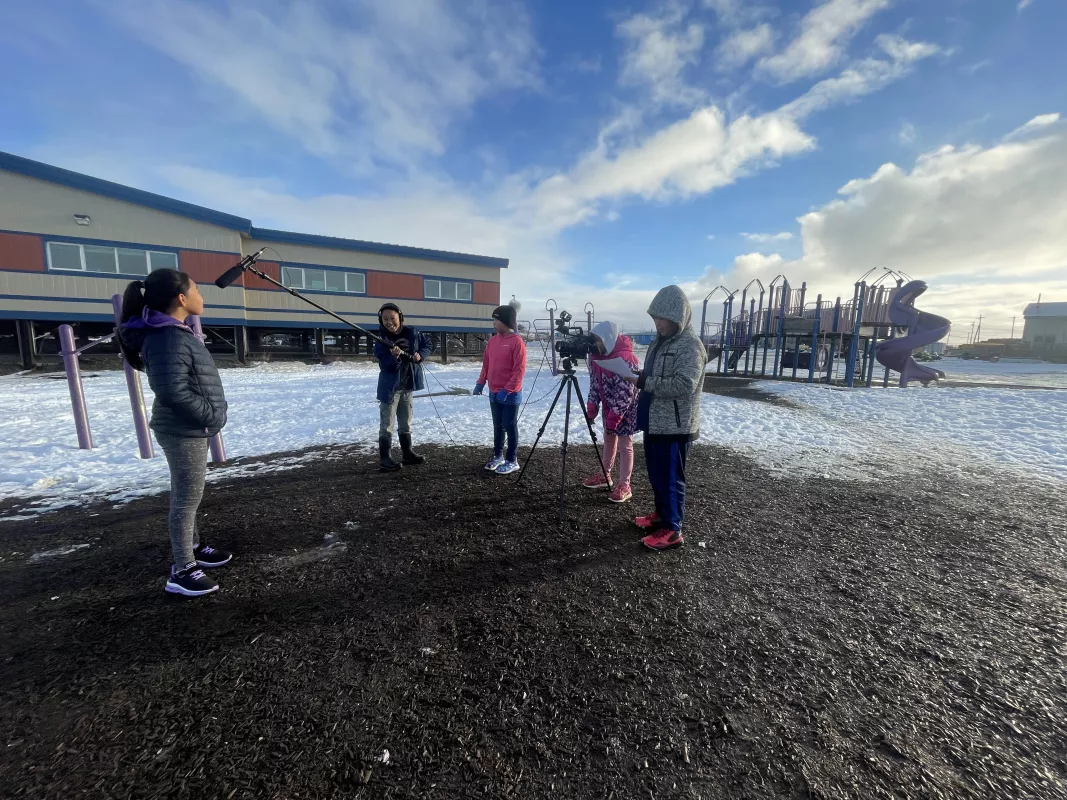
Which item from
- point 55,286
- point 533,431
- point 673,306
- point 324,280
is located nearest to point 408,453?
point 533,431

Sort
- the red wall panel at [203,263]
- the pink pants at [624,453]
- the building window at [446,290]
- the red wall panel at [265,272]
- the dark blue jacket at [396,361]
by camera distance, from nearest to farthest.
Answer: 1. the pink pants at [624,453]
2. the dark blue jacket at [396,361]
3. the red wall panel at [203,263]
4. the red wall panel at [265,272]
5. the building window at [446,290]

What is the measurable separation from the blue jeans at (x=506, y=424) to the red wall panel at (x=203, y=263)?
17.3 meters

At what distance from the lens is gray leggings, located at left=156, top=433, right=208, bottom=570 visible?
106 inches

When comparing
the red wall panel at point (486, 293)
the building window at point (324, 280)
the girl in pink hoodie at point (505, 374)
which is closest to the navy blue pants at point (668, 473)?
the girl in pink hoodie at point (505, 374)

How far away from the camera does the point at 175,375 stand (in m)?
2.58

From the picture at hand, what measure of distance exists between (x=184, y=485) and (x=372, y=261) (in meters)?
20.3

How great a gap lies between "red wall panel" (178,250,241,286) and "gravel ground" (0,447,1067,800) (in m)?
16.9

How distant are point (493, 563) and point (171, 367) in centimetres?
237

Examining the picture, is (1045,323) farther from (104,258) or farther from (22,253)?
(22,253)

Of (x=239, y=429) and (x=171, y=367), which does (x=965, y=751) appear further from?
(x=239, y=429)

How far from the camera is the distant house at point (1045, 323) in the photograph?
44.4m

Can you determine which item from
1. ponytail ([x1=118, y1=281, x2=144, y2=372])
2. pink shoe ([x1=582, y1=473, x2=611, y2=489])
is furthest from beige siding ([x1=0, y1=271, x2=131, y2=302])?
pink shoe ([x1=582, y1=473, x2=611, y2=489])

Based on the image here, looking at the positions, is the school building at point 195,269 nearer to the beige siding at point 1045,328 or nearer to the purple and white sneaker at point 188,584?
the purple and white sneaker at point 188,584

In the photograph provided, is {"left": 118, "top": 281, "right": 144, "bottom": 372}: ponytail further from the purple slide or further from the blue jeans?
the purple slide
